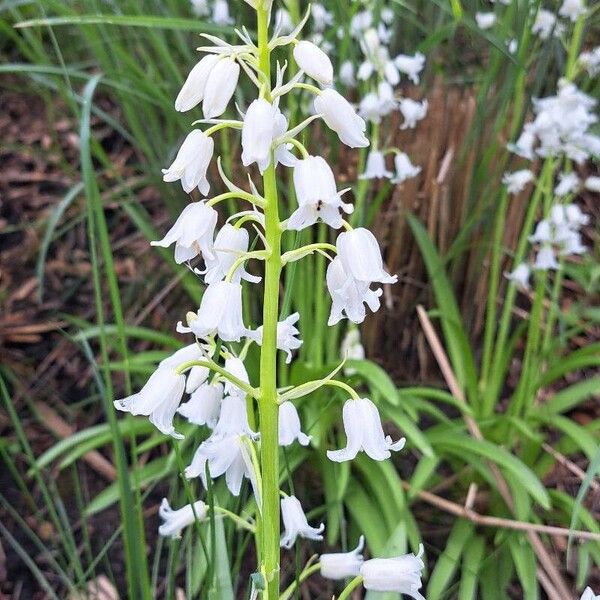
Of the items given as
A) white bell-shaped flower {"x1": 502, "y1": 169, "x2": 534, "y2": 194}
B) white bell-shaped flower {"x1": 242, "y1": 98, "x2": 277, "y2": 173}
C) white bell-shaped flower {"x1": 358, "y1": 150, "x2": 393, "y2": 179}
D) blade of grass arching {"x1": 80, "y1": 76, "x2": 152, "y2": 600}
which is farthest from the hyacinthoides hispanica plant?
white bell-shaped flower {"x1": 502, "y1": 169, "x2": 534, "y2": 194}

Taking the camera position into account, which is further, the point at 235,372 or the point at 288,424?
the point at 288,424

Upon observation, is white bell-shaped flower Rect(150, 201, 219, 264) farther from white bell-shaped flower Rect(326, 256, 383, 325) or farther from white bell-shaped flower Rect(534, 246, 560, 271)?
white bell-shaped flower Rect(534, 246, 560, 271)

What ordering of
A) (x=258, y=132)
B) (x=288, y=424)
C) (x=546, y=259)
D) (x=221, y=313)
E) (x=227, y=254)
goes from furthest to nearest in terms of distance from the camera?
1. (x=546, y=259)
2. (x=288, y=424)
3. (x=227, y=254)
4. (x=221, y=313)
5. (x=258, y=132)

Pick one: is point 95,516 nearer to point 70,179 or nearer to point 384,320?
point 384,320

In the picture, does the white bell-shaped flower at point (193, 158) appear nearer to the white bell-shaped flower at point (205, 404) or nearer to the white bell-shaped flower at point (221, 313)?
the white bell-shaped flower at point (221, 313)

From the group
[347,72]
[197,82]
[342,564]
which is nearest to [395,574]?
[342,564]

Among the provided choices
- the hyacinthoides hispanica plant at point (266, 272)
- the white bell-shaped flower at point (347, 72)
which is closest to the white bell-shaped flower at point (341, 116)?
the hyacinthoides hispanica plant at point (266, 272)

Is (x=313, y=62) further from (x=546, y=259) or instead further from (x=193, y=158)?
(x=546, y=259)
